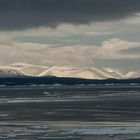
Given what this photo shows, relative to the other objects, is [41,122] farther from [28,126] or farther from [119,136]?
[119,136]

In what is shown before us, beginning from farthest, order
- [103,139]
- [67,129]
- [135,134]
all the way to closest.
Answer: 1. [67,129]
2. [135,134]
3. [103,139]

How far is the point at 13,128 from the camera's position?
4200 cm

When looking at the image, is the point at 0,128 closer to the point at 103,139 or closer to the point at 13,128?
the point at 13,128

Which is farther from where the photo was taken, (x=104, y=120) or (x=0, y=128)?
(x=104, y=120)

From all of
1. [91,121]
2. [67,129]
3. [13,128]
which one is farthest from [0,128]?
[91,121]

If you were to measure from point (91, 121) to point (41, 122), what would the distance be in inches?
170

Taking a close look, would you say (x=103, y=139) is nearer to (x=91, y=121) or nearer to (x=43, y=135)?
(x=43, y=135)

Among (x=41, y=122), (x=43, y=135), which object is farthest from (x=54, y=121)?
(x=43, y=135)

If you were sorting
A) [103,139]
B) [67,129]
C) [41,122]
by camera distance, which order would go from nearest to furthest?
[103,139] < [67,129] < [41,122]

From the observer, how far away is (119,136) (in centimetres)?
3506

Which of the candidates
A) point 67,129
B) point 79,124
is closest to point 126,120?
point 79,124

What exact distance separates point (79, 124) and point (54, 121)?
3966 mm

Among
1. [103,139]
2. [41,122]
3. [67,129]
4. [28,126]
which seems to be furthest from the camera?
[41,122]

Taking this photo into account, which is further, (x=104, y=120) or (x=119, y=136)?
(x=104, y=120)
